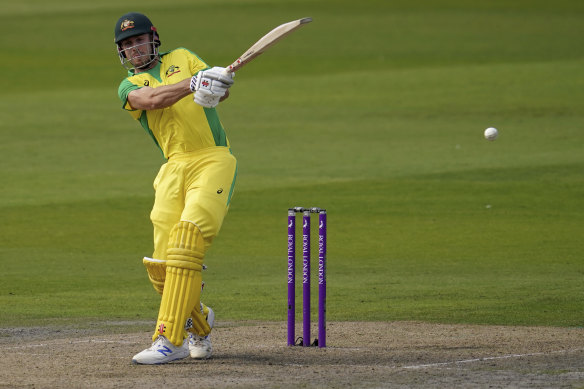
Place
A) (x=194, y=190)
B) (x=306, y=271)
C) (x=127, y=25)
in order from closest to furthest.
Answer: (x=194, y=190), (x=127, y=25), (x=306, y=271)

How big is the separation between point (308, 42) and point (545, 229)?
2538 cm

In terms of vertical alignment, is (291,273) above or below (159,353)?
above

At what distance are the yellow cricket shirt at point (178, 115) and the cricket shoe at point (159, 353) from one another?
1273 mm

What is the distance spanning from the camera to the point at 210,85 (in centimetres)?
779

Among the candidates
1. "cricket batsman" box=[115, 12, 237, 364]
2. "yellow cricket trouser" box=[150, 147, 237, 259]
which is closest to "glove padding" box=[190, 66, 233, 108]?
"cricket batsman" box=[115, 12, 237, 364]

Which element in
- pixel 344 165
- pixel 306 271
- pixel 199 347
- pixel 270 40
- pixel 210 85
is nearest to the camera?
pixel 210 85

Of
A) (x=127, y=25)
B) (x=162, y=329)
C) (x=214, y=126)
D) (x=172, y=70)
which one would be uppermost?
(x=127, y=25)

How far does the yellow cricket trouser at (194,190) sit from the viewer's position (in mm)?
8180

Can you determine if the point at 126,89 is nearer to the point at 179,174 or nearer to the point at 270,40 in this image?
the point at 179,174

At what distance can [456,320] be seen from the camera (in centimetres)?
1031

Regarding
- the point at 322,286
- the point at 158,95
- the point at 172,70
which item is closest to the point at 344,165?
the point at 322,286

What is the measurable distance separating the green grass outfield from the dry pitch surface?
3.17 ft

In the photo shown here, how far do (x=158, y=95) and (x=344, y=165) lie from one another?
1431cm

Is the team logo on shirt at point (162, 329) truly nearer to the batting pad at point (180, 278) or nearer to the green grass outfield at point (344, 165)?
the batting pad at point (180, 278)
